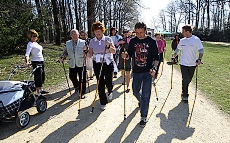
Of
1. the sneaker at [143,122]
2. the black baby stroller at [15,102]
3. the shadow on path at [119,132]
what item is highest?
the black baby stroller at [15,102]

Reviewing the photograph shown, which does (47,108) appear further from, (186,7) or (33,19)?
(186,7)

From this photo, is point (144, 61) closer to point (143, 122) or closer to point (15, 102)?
point (143, 122)

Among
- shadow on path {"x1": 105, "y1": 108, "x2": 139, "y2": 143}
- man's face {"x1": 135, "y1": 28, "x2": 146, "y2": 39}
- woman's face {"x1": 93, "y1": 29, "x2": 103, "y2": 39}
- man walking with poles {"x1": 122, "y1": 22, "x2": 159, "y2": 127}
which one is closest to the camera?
shadow on path {"x1": 105, "y1": 108, "x2": 139, "y2": 143}

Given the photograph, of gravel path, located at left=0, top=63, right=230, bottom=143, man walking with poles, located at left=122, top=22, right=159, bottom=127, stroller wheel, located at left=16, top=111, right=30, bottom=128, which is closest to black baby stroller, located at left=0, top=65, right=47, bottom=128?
stroller wheel, located at left=16, top=111, right=30, bottom=128

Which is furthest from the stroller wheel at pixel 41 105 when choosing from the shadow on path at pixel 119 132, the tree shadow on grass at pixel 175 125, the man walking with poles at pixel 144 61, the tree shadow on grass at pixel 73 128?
the tree shadow on grass at pixel 175 125

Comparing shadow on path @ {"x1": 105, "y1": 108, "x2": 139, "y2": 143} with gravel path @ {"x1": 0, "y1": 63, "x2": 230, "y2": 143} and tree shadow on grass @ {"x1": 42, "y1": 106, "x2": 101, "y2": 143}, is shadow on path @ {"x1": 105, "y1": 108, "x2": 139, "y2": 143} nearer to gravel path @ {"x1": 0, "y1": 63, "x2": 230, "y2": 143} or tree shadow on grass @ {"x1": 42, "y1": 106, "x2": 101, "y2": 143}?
gravel path @ {"x1": 0, "y1": 63, "x2": 230, "y2": 143}

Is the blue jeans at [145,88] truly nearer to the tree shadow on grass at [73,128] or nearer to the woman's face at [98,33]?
Answer: the tree shadow on grass at [73,128]

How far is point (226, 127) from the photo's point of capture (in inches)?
174

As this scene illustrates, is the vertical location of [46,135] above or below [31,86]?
below

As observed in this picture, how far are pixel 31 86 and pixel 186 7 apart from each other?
6021 cm

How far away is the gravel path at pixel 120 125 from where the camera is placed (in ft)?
13.1

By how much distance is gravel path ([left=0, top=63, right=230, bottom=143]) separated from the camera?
398 centimetres

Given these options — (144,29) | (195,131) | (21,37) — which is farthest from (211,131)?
(21,37)

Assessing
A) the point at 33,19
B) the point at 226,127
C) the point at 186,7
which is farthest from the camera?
the point at 186,7
